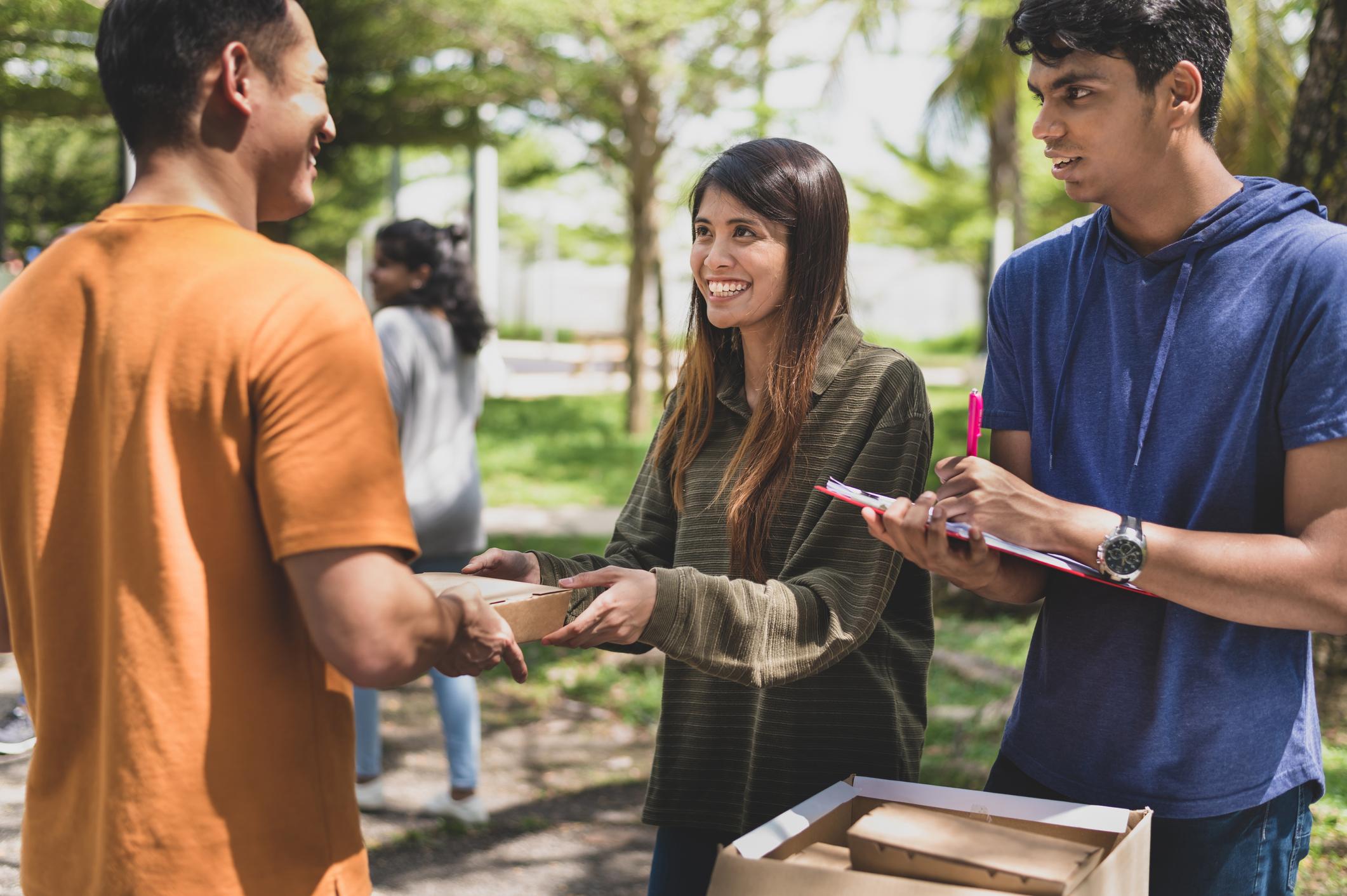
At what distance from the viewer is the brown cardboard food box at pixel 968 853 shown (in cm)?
156

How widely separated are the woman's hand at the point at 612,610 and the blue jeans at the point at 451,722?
113 inches

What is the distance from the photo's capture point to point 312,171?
1.88 metres

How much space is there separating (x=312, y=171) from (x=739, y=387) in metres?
0.96

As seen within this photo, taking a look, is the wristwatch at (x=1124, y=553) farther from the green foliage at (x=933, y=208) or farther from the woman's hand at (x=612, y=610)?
the green foliage at (x=933, y=208)

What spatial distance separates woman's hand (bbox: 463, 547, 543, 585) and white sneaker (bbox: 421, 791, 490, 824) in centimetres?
295

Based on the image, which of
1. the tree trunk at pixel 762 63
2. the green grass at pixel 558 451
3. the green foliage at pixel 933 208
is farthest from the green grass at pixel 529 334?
the tree trunk at pixel 762 63

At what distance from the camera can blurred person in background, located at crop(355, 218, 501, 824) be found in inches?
195

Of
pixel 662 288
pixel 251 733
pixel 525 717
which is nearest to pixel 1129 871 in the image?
pixel 251 733

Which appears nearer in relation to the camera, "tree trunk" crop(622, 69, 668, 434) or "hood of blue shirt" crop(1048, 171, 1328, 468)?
"hood of blue shirt" crop(1048, 171, 1328, 468)

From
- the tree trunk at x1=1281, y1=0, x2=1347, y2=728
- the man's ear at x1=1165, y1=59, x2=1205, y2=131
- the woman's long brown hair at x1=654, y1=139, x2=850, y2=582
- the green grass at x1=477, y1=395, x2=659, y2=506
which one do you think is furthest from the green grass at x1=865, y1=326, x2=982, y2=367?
the man's ear at x1=1165, y1=59, x2=1205, y2=131

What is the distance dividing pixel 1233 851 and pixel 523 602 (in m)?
1.10

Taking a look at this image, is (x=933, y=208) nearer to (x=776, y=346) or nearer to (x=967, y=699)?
(x=967, y=699)

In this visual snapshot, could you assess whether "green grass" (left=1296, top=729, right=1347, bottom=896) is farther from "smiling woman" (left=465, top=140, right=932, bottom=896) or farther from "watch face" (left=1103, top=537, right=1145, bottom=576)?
"watch face" (left=1103, top=537, right=1145, bottom=576)

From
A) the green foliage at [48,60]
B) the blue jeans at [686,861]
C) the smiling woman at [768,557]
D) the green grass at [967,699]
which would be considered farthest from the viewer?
the green foliage at [48,60]
